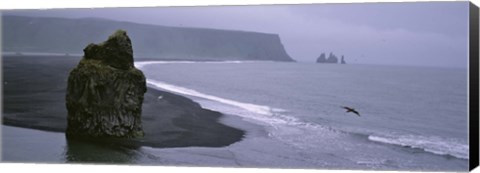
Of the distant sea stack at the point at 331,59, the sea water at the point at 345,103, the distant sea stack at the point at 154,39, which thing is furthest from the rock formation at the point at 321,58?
the distant sea stack at the point at 154,39

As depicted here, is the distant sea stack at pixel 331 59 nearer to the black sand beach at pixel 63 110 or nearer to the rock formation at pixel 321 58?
the rock formation at pixel 321 58

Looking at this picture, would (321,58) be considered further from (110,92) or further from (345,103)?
(110,92)

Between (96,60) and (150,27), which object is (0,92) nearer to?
(96,60)

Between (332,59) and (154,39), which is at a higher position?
(154,39)

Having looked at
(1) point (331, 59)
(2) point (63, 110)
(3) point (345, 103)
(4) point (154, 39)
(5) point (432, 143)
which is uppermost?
(4) point (154, 39)

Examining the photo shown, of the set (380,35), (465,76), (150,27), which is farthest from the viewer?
(150,27)

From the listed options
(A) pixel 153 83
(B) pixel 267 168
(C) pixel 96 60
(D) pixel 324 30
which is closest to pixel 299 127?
(B) pixel 267 168

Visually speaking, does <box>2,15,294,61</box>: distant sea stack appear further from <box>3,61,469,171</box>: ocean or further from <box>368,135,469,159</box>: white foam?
<box>368,135,469,159</box>: white foam

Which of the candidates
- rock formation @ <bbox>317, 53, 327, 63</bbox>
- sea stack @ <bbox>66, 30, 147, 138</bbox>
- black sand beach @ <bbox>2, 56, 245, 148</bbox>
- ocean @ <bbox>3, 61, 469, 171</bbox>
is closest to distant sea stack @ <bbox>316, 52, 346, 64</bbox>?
rock formation @ <bbox>317, 53, 327, 63</bbox>

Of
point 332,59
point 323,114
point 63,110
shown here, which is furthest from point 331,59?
point 63,110
